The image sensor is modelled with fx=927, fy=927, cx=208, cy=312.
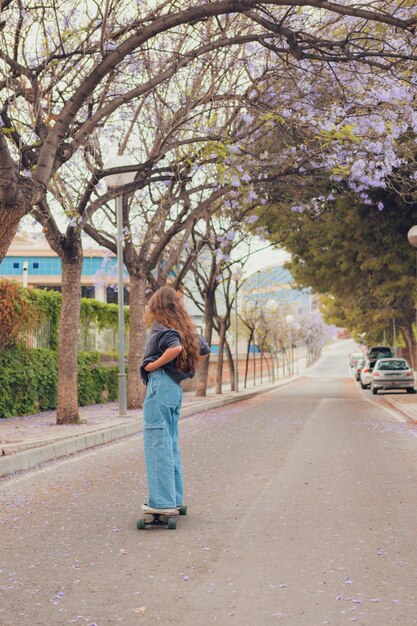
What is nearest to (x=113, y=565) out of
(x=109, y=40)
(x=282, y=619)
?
(x=282, y=619)

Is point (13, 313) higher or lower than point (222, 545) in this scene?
higher

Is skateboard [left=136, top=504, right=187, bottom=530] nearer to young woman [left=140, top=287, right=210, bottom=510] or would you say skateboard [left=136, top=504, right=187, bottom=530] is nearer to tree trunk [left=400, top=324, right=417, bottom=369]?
young woman [left=140, top=287, right=210, bottom=510]

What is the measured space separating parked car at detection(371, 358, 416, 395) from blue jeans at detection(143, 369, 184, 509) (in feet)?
103

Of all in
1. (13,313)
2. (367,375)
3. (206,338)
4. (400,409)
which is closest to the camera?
(13,313)

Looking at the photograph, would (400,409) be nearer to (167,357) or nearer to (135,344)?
(135,344)

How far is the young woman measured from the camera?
752 cm

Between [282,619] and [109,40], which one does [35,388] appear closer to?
[109,40]

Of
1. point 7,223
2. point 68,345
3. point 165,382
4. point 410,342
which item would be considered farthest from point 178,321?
point 410,342

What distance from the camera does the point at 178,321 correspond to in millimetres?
7730

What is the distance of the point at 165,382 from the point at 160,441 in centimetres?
48

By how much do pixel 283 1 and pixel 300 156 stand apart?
9.22m

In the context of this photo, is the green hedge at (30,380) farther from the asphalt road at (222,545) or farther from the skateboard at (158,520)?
the skateboard at (158,520)

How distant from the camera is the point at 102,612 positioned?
4895 mm

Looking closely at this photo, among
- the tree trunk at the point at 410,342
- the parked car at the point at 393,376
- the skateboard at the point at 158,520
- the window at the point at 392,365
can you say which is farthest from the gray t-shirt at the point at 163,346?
the tree trunk at the point at 410,342
